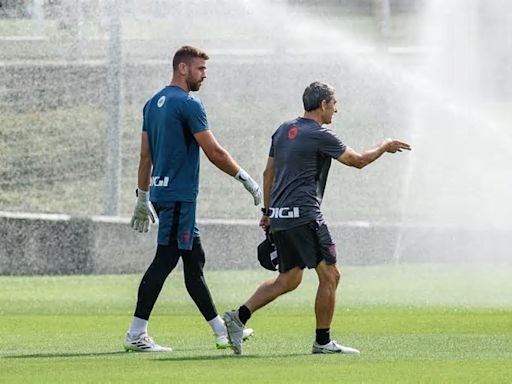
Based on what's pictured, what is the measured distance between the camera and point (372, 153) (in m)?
10.6

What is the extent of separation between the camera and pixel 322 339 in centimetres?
1071

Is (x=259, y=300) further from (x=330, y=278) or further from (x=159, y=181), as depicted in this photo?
(x=159, y=181)

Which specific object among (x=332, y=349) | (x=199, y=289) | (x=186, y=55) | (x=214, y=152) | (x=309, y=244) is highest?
(x=186, y=55)

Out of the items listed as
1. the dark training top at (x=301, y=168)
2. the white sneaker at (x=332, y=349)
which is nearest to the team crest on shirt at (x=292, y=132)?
the dark training top at (x=301, y=168)

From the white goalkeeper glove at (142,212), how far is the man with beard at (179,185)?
7.6 inches

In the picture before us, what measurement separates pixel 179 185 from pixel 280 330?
2.03 m

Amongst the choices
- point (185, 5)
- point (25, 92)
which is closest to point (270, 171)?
point (185, 5)

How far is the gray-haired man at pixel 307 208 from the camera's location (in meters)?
10.7

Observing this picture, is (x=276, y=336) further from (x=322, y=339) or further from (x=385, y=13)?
(x=385, y=13)

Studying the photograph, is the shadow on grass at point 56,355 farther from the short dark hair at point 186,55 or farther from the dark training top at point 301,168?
the short dark hair at point 186,55

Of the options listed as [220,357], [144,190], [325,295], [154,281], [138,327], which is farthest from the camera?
[144,190]

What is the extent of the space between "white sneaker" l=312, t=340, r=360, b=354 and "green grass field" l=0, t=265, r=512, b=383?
0.40ft

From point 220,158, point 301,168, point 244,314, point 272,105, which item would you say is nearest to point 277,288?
point 244,314

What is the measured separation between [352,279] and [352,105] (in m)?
5.37
